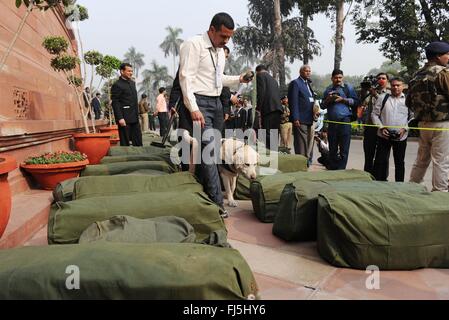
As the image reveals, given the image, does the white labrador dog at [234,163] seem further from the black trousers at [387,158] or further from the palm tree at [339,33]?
the palm tree at [339,33]

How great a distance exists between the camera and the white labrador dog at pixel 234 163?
13.0 feet

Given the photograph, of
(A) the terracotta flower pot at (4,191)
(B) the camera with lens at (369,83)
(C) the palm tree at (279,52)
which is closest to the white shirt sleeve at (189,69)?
(A) the terracotta flower pot at (4,191)

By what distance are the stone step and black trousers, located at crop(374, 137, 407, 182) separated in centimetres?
418

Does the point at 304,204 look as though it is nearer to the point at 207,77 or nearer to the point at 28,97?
the point at 207,77

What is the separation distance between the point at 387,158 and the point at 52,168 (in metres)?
4.26

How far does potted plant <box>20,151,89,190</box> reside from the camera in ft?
12.9

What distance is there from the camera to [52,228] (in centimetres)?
239

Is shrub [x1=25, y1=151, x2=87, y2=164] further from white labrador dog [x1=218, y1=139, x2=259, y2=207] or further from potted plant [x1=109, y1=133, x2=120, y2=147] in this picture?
potted plant [x1=109, y1=133, x2=120, y2=147]

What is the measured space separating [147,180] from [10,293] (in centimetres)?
189

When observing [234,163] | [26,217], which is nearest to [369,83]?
[234,163]

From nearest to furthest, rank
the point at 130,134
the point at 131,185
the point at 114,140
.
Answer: the point at 131,185, the point at 130,134, the point at 114,140

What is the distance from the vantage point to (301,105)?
6.29 m

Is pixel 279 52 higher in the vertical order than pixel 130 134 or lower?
higher

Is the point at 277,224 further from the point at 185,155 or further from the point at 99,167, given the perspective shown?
the point at 99,167
